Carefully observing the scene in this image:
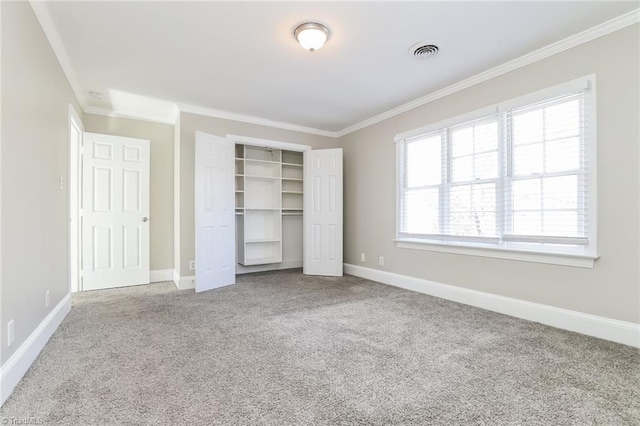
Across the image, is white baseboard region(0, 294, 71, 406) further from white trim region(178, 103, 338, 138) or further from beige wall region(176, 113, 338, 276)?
white trim region(178, 103, 338, 138)

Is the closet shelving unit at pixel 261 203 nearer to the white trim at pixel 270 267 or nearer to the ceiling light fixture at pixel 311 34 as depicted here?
the white trim at pixel 270 267

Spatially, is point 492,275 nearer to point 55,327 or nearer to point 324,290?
point 324,290

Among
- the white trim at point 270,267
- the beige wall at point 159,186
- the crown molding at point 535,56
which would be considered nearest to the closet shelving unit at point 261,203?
the white trim at point 270,267

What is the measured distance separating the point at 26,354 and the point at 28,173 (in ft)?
3.83

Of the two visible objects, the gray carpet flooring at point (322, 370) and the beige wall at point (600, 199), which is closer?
the gray carpet flooring at point (322, 370)

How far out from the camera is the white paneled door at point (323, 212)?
5.00 m

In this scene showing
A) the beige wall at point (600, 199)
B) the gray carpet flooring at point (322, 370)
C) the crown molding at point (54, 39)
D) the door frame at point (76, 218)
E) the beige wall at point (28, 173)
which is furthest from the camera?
the door frame at point (76, 218)

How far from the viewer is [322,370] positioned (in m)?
1.93

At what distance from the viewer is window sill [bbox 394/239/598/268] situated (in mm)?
2551

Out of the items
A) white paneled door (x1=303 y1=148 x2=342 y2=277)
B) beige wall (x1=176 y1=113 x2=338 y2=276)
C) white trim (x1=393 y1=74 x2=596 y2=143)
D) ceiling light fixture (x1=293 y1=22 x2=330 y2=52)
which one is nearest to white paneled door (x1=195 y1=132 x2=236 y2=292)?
beige wall (x1=176 y1=113 x2=338 y2=276)

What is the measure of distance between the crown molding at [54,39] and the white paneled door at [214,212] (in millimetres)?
1340

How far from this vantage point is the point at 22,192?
1.97 metres

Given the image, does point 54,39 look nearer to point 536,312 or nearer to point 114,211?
point 114,211

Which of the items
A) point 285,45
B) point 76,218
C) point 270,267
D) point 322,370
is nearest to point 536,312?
point 322,370
